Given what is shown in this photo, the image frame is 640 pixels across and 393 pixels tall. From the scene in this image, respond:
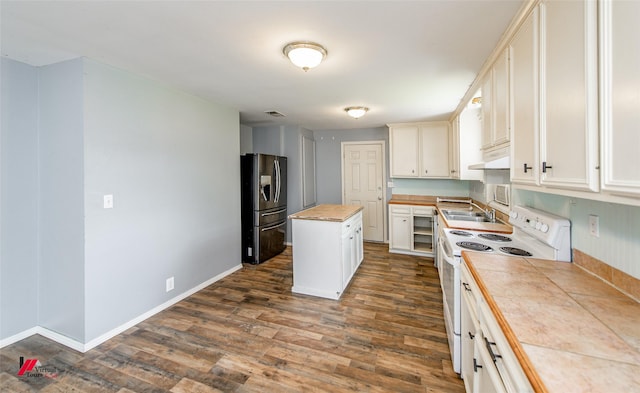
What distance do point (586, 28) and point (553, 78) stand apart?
270 millimetres

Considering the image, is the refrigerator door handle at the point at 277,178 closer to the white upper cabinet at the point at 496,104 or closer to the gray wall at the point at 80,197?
the gray wall at the point at 80,197

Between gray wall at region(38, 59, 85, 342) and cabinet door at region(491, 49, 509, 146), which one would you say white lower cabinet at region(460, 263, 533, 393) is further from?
gray wall at region(38, 59, 85, 342)

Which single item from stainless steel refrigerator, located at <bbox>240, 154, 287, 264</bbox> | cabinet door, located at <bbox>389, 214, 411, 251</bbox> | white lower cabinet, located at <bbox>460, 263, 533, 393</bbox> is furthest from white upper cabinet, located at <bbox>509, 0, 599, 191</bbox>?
stainless steel refrigerator, located at <bbox>240, 154, 287, 264</bbox>

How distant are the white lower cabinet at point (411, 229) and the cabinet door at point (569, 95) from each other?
3.21 metres

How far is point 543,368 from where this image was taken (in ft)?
2.38

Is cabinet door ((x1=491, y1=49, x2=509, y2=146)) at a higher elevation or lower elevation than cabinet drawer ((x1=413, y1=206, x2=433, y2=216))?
higher

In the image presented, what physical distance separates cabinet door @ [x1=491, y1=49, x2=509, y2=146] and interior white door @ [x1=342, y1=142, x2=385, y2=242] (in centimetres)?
330

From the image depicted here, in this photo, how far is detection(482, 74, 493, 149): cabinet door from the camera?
2184 mm

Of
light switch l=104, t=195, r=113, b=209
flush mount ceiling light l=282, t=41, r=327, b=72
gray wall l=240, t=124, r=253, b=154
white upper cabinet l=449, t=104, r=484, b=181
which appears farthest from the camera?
gray wall l=240, t=124, r=253, b=154

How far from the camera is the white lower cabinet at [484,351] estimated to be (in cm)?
86

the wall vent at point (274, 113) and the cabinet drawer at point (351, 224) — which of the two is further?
the wall vent at point (274, 113)

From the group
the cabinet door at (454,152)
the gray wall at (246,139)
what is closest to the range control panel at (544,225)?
the cabinet door at (454,152)

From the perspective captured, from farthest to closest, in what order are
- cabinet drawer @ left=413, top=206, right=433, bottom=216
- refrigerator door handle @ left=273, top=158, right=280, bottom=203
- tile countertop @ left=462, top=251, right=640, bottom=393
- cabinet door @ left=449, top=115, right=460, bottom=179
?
1. refrigerator door handle @ left=273, top=158, right=280, bottom=203
2. cabinet drawer @ left=413, top=206, right=433, bottom=216
3. cabinet door @ left=449, top=115, right=460, bottom=179
4. tile countertop @ left=462, top=251, right=640, bottom=393

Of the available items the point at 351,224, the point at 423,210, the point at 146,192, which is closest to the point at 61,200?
the point at 146,192
